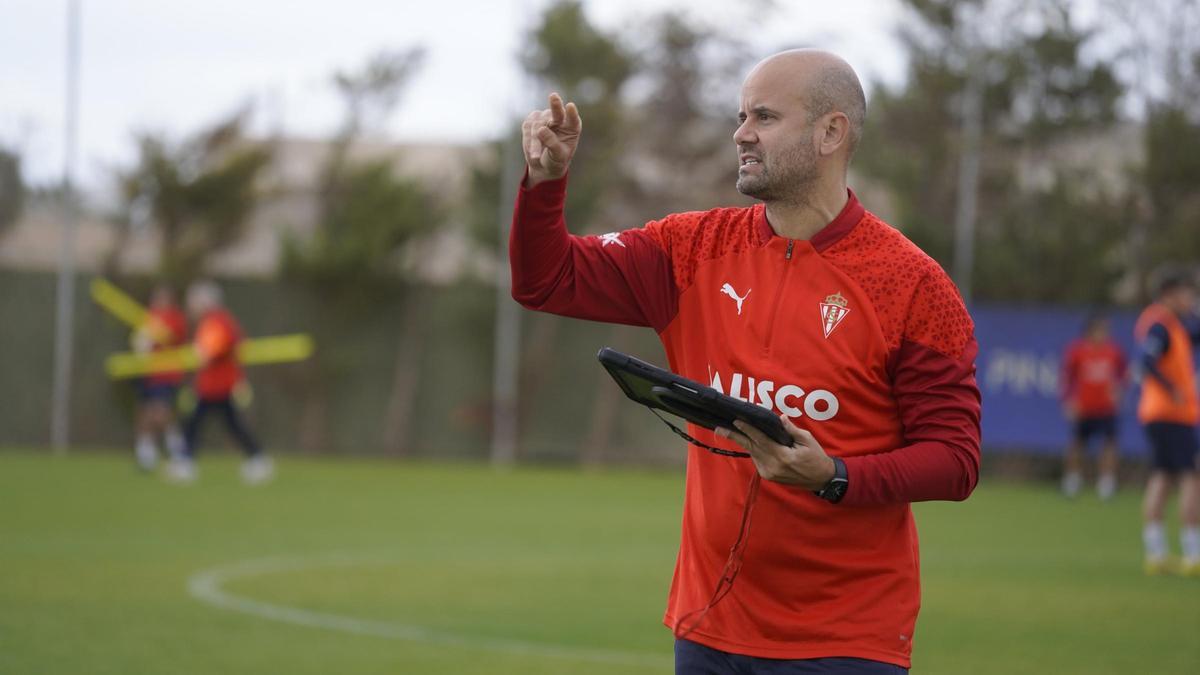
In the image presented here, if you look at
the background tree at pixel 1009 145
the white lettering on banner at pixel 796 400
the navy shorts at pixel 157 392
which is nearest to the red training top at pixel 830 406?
the white lettering on banner at pixel 796 400

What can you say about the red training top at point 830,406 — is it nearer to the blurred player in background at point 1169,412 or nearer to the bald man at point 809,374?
the bald man at point 809,374

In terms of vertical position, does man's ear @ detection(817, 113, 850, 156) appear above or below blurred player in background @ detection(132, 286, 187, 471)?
above

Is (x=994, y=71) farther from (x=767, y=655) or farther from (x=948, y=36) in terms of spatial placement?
(x=767, y=655)

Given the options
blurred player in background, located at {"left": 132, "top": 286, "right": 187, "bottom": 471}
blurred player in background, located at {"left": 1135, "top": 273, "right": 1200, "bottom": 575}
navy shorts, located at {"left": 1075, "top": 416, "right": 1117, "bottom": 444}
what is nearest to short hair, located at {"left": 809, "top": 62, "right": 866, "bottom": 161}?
blurred player in background, located at {"left": 1135, "top": 273, "right": 1200, "bottom": 575}

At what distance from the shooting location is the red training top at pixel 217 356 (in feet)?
63.8

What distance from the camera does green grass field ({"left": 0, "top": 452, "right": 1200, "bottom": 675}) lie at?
26.8ft

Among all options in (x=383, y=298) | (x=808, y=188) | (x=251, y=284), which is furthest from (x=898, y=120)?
(x=808, y=188)

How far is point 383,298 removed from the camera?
85.5 feet

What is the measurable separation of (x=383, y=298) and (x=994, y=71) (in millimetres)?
10352

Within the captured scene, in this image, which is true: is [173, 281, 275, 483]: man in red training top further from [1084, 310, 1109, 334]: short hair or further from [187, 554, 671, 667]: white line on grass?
[1084, 310, 1109, 334]: short hair

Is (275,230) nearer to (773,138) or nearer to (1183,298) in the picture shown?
(1183,298)

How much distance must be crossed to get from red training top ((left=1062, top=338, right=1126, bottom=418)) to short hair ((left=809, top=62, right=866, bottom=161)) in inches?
672

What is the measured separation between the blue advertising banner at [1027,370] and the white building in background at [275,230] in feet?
27.4

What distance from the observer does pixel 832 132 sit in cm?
381
